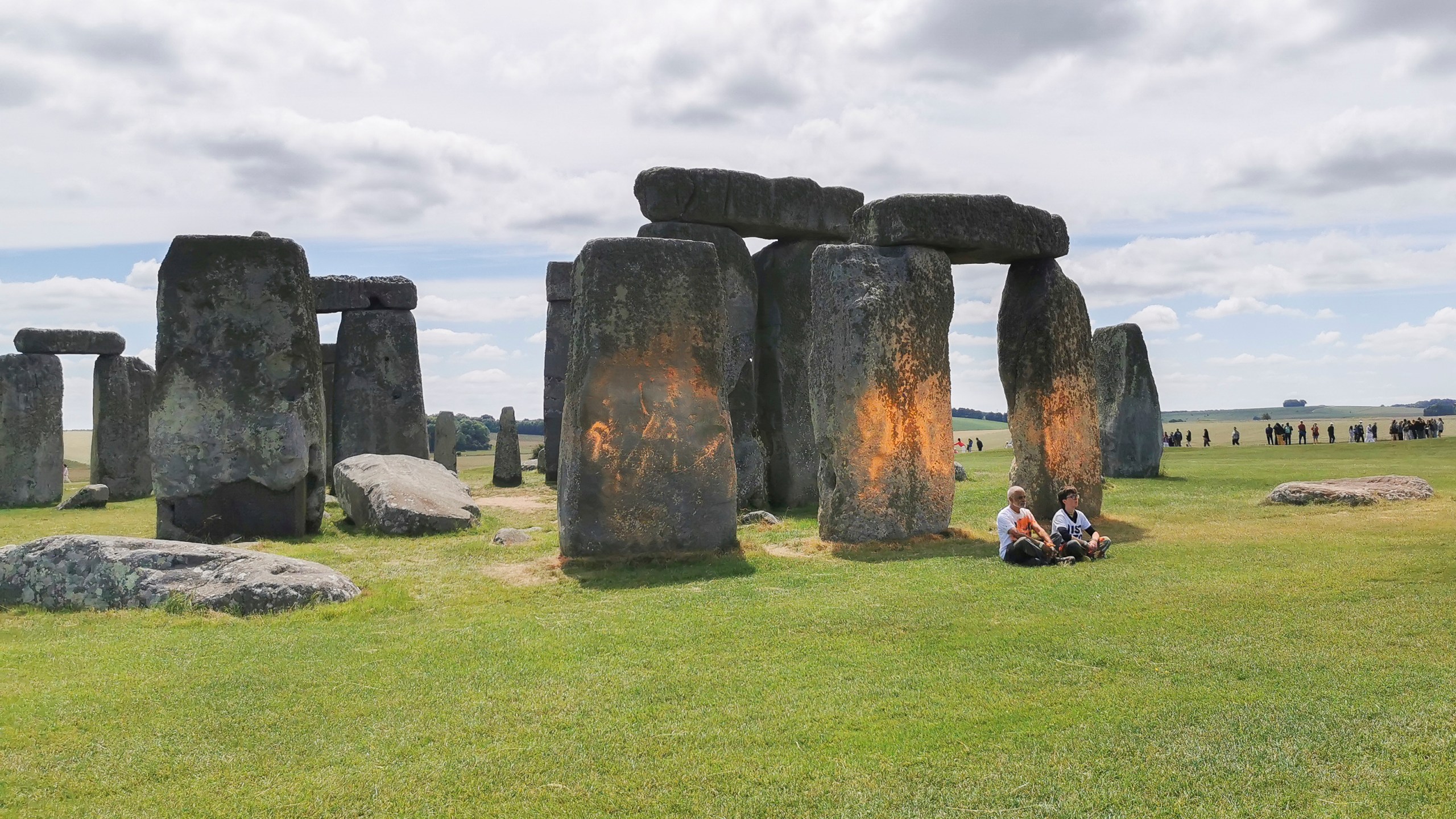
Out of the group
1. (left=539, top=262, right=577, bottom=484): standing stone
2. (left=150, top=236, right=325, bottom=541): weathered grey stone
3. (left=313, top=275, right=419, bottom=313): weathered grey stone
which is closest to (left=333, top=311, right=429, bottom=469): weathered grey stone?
(left=313, top=275, right=419, bottom=313): weathered grey stone

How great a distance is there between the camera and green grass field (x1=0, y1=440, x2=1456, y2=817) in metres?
5.00

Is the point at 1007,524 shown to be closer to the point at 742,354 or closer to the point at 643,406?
the point at 643,406

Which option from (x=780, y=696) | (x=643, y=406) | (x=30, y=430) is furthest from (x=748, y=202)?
(x=30, y=430)

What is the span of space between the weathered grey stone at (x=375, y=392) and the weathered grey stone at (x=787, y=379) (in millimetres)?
8339

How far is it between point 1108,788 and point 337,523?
13.9 metres

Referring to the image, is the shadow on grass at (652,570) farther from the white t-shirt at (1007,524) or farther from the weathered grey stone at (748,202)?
the weathered grey stone at (748,202)

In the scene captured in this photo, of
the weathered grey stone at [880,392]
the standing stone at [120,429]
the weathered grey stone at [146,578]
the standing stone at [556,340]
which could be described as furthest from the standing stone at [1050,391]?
the standing stone at [120,429]

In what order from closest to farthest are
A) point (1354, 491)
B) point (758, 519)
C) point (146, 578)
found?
point (146, 578)
point (1354, 491)
point (758, 519)

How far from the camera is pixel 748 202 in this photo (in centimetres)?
1739

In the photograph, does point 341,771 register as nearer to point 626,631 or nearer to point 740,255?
point 626,631

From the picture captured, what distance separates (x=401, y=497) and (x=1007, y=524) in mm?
8345

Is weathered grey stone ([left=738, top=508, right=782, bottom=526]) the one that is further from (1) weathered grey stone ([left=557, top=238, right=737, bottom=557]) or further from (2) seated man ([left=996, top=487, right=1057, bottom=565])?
(2) seated man ([left=996, top=487, right=1057, bottom=565])

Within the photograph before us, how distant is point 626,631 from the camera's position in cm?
805

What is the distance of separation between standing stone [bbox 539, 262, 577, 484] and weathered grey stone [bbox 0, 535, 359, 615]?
15369 millimetres
